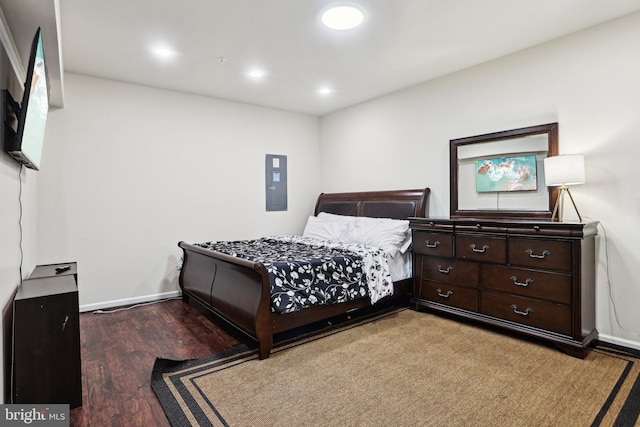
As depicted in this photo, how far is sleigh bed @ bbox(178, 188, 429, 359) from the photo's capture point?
2.65m

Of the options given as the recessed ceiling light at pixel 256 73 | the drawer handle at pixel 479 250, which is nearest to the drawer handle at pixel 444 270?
the drawer handle at pixel 479 250

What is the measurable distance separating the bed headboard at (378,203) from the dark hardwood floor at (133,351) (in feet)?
7.79

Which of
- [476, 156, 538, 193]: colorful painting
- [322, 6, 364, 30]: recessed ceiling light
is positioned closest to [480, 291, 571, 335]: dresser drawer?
[476, 156, 538, 193]: colorful painting

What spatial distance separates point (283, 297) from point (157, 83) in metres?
3.02

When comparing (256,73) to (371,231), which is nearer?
(256,73)

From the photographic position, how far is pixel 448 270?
3387 mm

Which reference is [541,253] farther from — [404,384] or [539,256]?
[404,384]

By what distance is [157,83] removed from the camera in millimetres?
4078

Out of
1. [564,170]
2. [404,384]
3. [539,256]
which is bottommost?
[404,384]

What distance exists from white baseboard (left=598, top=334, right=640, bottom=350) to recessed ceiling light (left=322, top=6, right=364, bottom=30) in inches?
126

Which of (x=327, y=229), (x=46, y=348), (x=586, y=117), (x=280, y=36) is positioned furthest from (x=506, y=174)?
(x=46, y=348)

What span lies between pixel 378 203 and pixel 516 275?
6.53 feet

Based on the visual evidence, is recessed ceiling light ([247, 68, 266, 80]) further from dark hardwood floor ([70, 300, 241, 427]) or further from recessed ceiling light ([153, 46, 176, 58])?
dark hardwood floor ([70, 300, 241, 427])

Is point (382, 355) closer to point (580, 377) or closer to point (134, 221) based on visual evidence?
point (580, 377)
